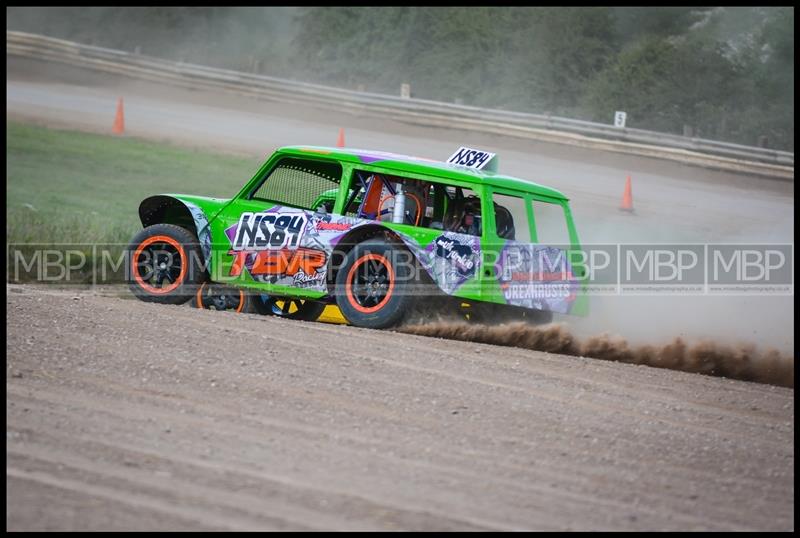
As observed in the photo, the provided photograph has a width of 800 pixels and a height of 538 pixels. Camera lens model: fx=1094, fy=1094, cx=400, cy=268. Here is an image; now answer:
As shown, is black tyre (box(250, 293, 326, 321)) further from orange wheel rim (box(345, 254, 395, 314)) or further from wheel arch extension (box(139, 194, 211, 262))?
orange wheel rim (box(345, 254, 395, 314))

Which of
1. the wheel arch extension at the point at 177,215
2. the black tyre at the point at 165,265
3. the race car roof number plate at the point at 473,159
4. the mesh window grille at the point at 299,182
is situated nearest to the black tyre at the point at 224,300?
the black tyre at the point at 165,265

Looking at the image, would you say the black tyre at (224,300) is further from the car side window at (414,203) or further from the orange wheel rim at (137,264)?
the car side window at (414,203)

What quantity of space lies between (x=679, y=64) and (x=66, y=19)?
28515mm

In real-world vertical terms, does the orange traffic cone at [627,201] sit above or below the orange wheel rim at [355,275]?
above

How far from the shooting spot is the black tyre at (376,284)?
9758 mm

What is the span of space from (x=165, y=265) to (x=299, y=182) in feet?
5.15

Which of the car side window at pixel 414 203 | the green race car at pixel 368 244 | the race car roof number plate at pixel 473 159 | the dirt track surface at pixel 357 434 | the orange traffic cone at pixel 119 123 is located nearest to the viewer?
the dirt track surface at pixel 357 434

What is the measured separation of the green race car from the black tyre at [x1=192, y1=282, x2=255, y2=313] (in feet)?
0.10

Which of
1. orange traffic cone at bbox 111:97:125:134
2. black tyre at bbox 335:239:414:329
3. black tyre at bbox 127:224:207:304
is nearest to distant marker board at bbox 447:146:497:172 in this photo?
black tyre at bbox 335:239:414:329

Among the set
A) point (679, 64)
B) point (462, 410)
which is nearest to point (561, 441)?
point (462, 410)

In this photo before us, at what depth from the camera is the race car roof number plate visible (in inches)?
422

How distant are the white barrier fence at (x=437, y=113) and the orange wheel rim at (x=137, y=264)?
19467mm

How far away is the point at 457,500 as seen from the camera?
5664mm

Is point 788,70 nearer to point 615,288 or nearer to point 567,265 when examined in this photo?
point 615,288
